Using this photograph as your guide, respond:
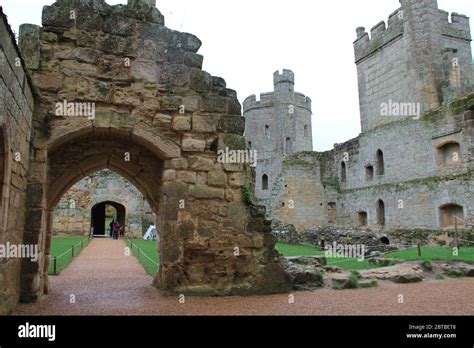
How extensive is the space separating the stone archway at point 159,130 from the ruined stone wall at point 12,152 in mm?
468

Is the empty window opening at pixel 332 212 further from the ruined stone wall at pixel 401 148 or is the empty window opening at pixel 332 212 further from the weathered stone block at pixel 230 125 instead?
the weathered stone block at pixel 230 125

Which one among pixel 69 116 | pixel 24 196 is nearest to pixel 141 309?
pixel 24 196

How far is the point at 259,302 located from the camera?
20.4ft

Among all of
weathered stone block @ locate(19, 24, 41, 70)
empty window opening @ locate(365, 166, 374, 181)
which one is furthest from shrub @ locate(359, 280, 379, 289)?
empty window opening @ locate(365, 166, 374, 181)

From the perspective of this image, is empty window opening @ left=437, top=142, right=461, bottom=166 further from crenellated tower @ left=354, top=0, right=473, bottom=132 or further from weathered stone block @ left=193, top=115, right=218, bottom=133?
weathered stone block @ left=193, top=115, right=218, bottom=133

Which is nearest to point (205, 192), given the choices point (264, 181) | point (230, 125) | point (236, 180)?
point (236, 180)

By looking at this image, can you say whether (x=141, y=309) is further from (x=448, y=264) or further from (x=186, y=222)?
(x=448, y=264)

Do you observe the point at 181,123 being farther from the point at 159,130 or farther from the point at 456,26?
the point at 456,26

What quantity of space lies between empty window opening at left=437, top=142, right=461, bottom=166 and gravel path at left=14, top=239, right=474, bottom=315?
11210 millimetres

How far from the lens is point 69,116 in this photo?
640cm

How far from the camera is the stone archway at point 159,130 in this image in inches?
254

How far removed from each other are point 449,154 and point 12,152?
19.0m

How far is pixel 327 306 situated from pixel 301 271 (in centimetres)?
178

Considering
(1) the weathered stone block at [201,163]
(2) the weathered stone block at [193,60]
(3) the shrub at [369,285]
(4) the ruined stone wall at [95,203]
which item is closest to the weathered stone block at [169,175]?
(1) the weathered stone block at [201,163]
